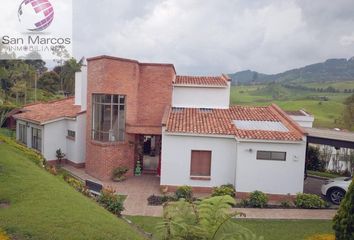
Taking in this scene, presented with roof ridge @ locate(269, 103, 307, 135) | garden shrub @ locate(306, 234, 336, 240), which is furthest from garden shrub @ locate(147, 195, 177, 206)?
roof ridge @ locate(269, 103, 307, 135)

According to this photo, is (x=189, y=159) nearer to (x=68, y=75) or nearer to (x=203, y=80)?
(x=203, y=80)

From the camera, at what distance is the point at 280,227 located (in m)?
13.8

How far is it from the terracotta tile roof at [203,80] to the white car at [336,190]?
30.1 ft

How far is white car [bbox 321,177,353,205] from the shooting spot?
57.6 ft

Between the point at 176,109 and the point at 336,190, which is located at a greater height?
the point at 176,109

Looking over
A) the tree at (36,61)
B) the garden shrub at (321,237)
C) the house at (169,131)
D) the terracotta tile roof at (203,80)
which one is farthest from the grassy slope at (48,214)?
the tree at (36,61)

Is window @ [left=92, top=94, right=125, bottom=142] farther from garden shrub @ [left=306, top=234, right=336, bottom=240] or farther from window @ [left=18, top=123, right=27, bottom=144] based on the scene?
garden shrub @ [left=306, top=234, right=336, bottom=240]

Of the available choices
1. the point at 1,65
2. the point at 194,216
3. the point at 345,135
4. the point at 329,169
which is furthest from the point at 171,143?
the point at 1,65

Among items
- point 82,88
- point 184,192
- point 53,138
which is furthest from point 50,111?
point 184,192

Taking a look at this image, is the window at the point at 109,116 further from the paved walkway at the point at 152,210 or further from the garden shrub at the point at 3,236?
the garden shrub at the point at 3,236

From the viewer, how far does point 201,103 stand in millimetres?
23766

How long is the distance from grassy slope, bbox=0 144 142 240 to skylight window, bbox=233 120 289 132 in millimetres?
11631

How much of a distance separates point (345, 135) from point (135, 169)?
12634 millimetres

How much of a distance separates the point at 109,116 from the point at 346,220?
14.9 meters
